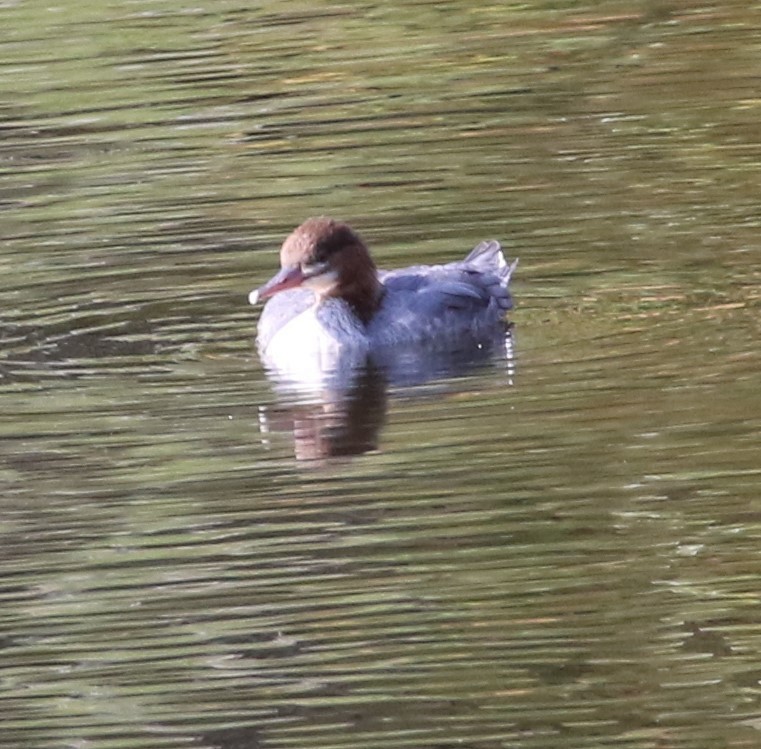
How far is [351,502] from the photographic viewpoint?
9.38 meters

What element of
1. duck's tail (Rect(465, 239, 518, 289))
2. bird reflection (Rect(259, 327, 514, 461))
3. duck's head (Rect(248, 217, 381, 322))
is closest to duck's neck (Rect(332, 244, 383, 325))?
duck's head (Rect(248, 217, 381, 322))

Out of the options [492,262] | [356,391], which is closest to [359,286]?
[492,262]

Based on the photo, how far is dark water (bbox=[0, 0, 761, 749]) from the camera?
308 inches

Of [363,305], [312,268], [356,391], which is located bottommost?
[356,391]

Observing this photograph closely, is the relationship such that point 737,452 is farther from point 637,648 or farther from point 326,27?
point 326,27

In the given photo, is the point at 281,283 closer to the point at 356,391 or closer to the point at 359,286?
the point at 359,286

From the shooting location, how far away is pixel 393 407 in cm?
1072

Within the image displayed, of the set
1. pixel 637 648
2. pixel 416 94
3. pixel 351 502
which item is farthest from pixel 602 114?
pixel 637 648

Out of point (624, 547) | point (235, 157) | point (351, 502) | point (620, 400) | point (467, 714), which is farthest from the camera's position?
point (235, 157)

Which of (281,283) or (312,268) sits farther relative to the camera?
(312,268)

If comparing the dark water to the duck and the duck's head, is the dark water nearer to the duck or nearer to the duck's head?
the duck

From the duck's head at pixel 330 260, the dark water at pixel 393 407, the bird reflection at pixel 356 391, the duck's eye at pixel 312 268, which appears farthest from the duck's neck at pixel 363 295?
the dark water at pixel 393 407

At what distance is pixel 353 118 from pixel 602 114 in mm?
1547

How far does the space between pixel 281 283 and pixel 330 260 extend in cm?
38
